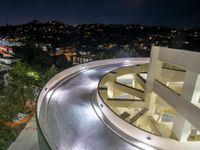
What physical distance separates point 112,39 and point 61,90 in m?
63.6

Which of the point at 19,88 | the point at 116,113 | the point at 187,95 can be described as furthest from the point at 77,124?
the point at 19,88

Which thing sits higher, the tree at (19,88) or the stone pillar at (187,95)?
the stone pillar at (187,95)

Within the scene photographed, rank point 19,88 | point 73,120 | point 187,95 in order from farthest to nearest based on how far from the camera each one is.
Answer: point 19,88 < point 73,120 < point 187,95

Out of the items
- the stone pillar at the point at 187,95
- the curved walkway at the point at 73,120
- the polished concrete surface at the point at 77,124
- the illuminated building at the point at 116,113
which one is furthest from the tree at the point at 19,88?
the stone pillar at the point at 187,95

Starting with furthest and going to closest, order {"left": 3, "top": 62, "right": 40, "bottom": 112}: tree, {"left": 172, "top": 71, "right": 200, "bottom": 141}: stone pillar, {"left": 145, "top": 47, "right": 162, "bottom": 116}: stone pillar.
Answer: {"left": 3, "top": 62, "right": 40, "bottom": 112}: tree, {"left": 145, "top": 47, "right": 162, "bottom": 116}: stone pillar, {"left": 172, "top": 71, "right": 200, "bottom": 141}: stone pillar

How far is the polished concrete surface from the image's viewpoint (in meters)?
7.56

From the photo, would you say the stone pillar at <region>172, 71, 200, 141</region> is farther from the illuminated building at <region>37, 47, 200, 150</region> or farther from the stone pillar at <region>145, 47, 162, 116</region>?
the stone pillar at <region>145, 47, 162, 116</region>

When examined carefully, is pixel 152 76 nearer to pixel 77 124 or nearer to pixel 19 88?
pixel 77 124

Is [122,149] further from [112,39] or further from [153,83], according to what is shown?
[112,39]

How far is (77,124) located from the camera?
9.05 metres

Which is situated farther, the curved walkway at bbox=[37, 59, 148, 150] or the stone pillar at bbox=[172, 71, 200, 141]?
the stone pillar at bbox=[172, 71, 200, 141]

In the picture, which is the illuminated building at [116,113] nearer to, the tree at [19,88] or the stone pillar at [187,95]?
the stone pillar at [187,95]

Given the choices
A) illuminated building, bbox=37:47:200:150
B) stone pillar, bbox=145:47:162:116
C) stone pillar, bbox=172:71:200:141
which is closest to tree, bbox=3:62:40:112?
illuminated building, bbox=37:47:200:150

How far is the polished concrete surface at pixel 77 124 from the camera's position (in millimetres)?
7559
